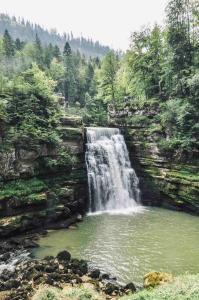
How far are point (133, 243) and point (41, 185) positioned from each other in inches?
315

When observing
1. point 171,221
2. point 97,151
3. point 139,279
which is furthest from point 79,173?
point 139,279

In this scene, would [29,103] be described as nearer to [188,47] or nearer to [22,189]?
[22,189]

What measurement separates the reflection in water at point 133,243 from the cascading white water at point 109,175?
8.69ft

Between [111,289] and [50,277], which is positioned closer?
[111,289]

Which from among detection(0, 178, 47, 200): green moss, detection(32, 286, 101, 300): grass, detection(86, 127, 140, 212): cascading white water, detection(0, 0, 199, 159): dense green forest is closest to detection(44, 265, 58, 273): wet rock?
detection(32, 286, 101, 300): grass

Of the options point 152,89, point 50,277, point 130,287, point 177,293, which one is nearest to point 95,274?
point 130,287

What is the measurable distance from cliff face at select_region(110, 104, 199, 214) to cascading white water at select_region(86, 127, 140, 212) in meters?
1.03

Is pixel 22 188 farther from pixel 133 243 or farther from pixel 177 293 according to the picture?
pixel 177 293

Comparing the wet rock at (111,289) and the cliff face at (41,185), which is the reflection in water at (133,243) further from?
the cliff face at (41,185)

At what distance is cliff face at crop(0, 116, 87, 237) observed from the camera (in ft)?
65.5

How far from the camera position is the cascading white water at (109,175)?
87.6ft

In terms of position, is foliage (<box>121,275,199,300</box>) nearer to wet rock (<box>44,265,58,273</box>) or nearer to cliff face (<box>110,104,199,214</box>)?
wet rock (<box>44,265,58,273</box>)

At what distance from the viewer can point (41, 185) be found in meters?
22.1

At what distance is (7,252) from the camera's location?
1717cm
